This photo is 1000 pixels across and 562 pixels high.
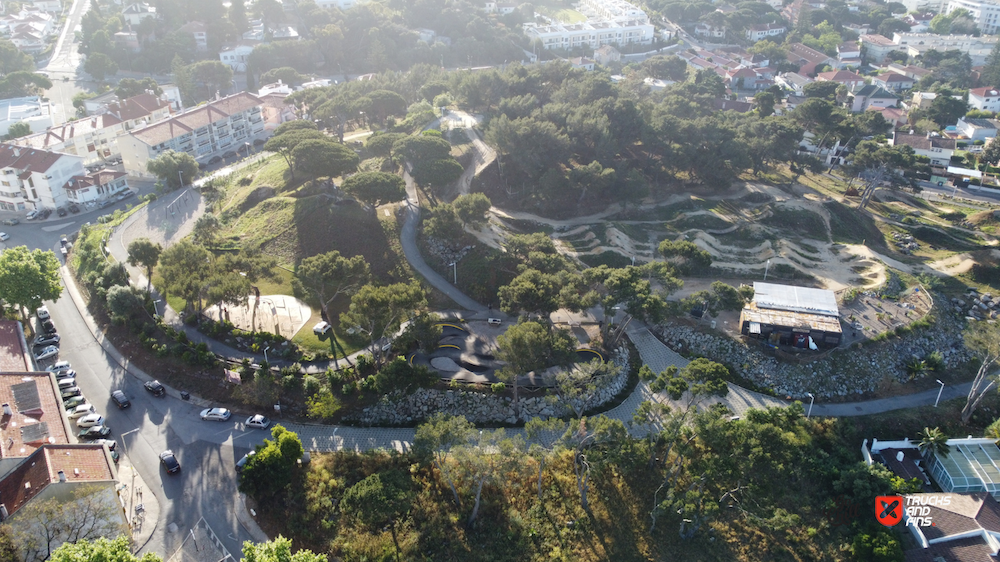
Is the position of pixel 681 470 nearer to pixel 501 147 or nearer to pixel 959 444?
pixel 959 444

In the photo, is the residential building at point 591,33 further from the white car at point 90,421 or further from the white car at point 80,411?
the white car at point 90,421

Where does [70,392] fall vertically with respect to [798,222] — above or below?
above

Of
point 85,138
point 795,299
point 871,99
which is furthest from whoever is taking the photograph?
point 871,99

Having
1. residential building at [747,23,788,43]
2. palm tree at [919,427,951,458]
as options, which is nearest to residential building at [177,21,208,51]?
residential building at [747,23,788,43]

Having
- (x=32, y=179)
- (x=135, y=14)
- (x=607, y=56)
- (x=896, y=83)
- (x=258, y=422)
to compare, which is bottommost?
(x=896, y=83)

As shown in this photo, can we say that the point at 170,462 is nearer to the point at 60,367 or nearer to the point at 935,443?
the point at 60,367

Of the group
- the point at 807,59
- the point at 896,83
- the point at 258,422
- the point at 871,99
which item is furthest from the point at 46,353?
the point at 807,59

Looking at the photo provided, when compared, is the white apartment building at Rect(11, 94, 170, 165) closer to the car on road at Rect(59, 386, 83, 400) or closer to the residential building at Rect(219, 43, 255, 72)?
the residential building at Rect(219, 43, 255, 72)

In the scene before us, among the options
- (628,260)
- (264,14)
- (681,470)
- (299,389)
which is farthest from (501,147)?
(264,14)
